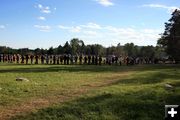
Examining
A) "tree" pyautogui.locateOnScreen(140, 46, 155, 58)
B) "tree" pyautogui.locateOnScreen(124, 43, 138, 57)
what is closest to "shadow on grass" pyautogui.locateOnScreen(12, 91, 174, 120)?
"tree" pyautogui.locateOnScreen(140, 46, 155, 58)

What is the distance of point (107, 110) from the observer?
15.2 metres

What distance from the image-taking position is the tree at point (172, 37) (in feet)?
307

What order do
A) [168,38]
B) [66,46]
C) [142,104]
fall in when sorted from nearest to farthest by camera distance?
1. [142,104]
2. [168,38]
3. [66,46]

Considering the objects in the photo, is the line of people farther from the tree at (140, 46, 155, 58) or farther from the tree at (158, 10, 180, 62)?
the tree at (140, 46, 155, 58)

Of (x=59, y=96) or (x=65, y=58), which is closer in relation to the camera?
(x=59, y=96)

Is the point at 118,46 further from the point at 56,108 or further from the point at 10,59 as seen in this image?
the point at 56,108

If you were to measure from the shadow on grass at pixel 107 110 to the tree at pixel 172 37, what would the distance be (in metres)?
77.0

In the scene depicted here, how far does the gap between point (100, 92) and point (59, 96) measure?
240 centimetres

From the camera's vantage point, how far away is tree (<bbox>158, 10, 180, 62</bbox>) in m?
93.6

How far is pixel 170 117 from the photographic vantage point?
738cm

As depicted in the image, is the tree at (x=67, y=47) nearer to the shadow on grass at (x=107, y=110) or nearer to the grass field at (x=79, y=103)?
the grass field at (x=79, y=103)

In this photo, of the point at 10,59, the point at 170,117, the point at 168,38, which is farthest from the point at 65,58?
the point at 170,117

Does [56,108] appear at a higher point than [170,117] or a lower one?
lower

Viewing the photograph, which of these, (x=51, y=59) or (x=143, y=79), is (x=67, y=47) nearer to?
(x=51, y=59)
